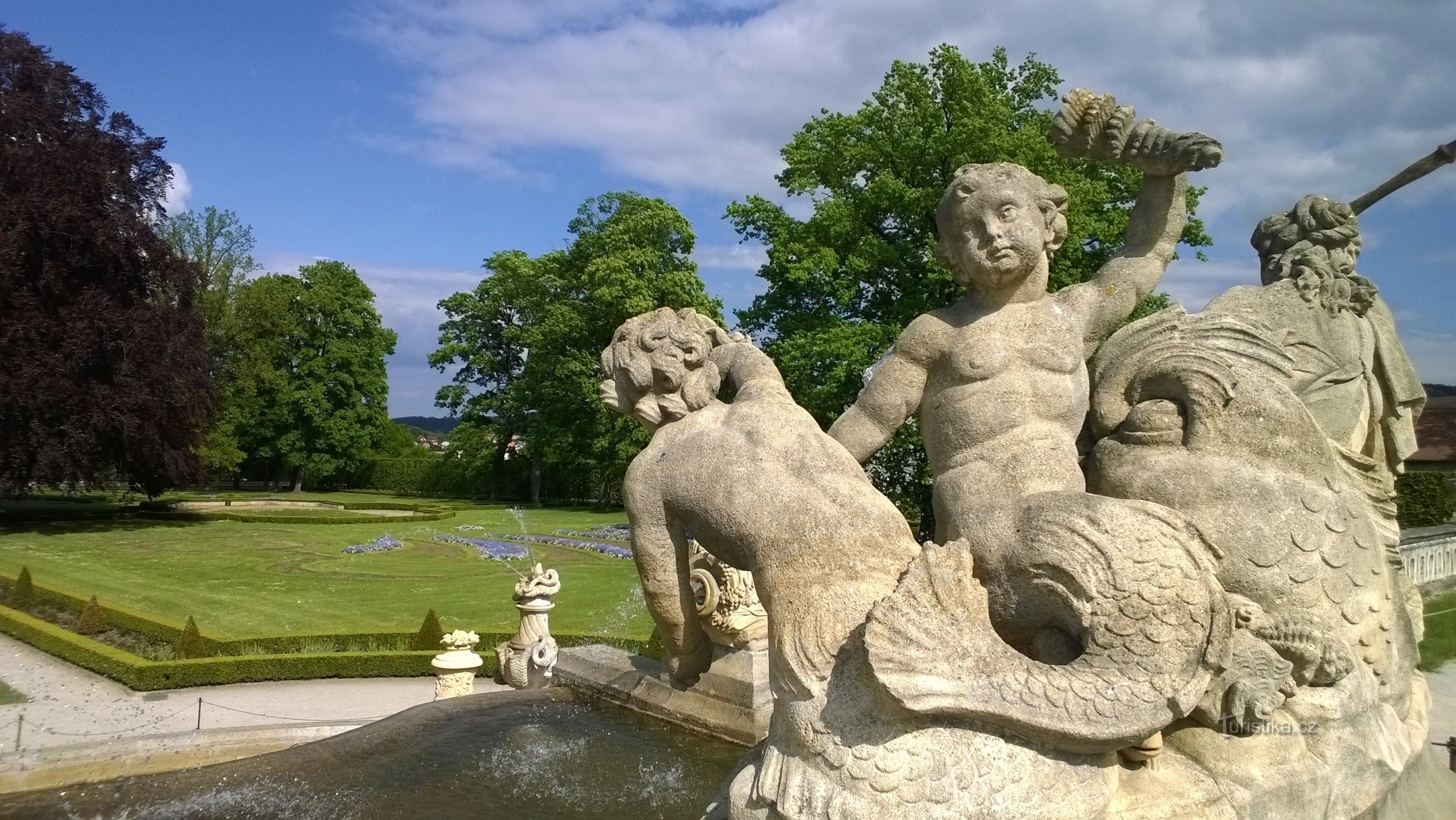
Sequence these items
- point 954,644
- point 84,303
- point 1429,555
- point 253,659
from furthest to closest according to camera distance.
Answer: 1. point 84,303
2. point 1429,555
3. point 253,659
4. point 954,644

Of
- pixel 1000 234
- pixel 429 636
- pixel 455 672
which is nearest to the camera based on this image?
pixel 1000 234

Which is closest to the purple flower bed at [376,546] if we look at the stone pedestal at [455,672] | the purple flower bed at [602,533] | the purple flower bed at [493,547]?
the purple flower bed at [493,547]

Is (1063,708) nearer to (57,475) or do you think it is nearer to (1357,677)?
(1357,677)

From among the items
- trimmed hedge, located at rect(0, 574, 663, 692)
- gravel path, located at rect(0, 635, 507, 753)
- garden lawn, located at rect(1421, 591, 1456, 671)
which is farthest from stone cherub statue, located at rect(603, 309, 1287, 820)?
garden lawn, located at rect(1421, 591, 1456, 671)

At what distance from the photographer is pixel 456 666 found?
10.9 metres

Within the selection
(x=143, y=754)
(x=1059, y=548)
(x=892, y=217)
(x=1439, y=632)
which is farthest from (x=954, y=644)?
(x=892, y=217)

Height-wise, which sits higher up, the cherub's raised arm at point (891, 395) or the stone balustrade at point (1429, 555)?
the cherub's raised arm at point (891, 395)

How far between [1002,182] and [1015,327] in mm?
552

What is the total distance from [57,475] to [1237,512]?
34.4 m

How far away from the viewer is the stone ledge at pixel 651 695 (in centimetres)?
589

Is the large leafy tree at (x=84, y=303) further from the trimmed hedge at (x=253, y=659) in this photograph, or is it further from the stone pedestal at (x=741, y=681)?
the stone pedestal at (x=741, y=681)

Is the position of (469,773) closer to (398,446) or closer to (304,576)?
(304,576)

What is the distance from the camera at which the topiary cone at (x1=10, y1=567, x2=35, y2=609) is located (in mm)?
17859

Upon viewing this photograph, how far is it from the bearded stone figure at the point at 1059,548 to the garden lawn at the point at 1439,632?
9.69 metres
